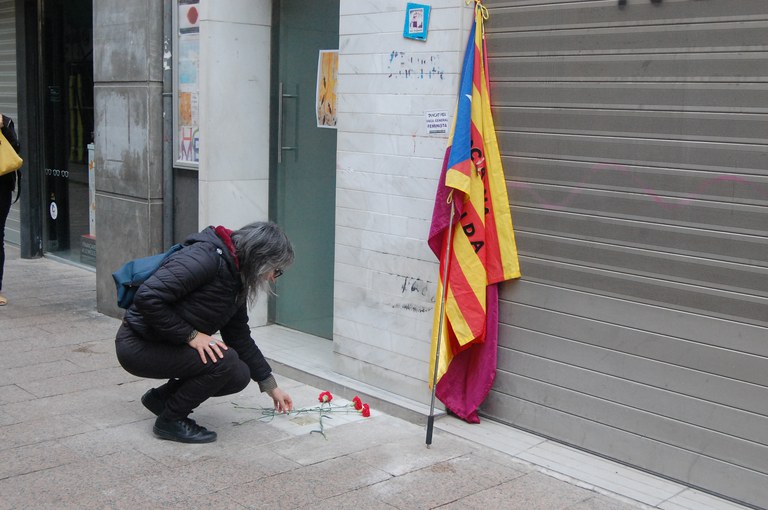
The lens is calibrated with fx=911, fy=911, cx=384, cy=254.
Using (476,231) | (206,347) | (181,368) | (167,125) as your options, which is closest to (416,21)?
(476,231)

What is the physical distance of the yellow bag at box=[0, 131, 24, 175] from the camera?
830 cm

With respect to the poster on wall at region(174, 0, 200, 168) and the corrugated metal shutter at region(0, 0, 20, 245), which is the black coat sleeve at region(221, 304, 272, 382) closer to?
the poster on wall at region(174, 0, 200, 168)

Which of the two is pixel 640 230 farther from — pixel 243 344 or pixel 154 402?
pixel 154 402

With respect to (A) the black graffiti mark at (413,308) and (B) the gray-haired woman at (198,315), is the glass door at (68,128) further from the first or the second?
(B) the gray-haired woman at (198,315)

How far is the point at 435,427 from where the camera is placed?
18.0 ft

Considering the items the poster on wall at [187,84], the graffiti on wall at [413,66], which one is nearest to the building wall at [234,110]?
the poster on wall at [187,84]

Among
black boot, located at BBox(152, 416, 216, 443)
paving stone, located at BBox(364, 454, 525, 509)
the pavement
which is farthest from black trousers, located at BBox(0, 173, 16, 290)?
paving stone, located at BBox(364, 454, 525, 509)

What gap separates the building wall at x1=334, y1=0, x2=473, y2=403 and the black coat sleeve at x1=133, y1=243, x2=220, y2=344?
146cm

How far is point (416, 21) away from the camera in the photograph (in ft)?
18.4


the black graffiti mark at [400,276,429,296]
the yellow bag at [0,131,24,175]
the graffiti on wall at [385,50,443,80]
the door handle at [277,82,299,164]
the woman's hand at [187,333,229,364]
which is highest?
the graffiti on wall at [385,50,443,80]

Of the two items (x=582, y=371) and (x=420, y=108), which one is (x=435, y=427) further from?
(x=420, y=108)

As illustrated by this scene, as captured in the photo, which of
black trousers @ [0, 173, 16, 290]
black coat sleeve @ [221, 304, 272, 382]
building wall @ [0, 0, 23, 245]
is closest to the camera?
black coat sleeve @ [221, 304, 272, 382]

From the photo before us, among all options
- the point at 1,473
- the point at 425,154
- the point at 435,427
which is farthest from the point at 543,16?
the point at 1,473

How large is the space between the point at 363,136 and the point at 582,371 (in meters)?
2.15
